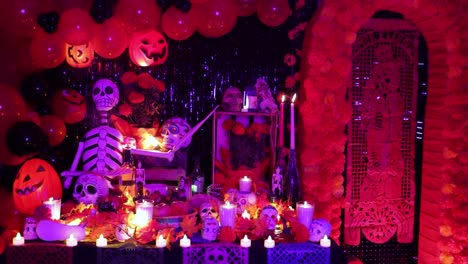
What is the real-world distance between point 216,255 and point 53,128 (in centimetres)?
172

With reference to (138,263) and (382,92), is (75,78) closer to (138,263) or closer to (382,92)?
(138,263)

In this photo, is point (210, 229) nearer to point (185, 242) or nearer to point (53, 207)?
point (185, 242)

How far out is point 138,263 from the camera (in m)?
2.98

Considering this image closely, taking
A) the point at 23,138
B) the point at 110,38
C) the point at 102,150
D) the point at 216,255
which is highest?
the point at 110,38

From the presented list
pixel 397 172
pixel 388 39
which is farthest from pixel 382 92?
pixel 397 172

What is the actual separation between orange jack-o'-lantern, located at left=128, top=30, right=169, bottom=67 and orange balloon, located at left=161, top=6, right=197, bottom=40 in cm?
10

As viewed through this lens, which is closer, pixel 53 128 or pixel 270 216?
pixel 270 216

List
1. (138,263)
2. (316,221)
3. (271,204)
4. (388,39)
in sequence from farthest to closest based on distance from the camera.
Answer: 1. (388,39)
2. (271,204)
3. (316,221)
4. (138,263)

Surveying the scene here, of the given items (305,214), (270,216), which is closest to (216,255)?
(270,216)

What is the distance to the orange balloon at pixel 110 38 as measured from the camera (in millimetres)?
3604

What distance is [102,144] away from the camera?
148 inches

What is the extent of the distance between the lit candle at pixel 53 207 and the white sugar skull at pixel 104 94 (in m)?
0.98

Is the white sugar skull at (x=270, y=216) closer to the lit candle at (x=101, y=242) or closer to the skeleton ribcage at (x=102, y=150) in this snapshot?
the lit candle at (x=101, y=242)

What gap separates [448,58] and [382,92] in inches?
25.6
